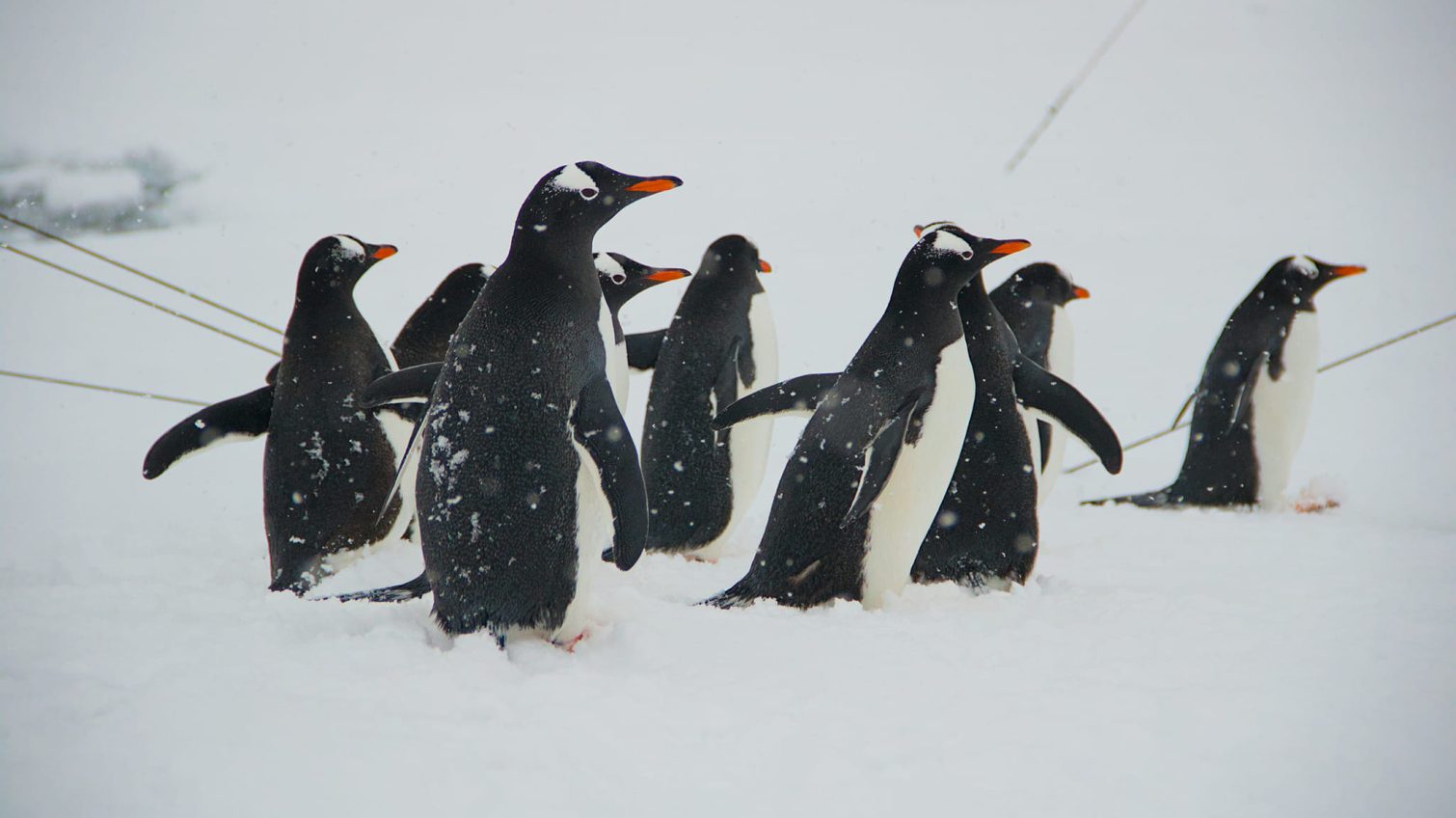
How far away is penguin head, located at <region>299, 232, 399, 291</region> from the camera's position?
8.72 feet

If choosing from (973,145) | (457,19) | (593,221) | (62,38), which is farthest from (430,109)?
(593,221)

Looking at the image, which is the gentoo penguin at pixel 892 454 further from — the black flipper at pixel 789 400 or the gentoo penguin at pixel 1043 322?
the gentoo penguin at pixel 1043 322

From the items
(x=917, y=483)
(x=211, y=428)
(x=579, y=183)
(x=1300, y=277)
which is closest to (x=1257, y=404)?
(x=1300, y=277)

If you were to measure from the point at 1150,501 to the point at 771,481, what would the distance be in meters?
1.66

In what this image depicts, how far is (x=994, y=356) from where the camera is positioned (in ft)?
8.34

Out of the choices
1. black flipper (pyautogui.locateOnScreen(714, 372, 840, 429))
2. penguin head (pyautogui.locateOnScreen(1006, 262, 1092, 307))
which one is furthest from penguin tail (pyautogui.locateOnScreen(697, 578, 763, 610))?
penguin head (pyautogui.locateOnScreen(1006, 262, 1092, 307))

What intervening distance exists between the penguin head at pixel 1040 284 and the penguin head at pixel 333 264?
1.98m

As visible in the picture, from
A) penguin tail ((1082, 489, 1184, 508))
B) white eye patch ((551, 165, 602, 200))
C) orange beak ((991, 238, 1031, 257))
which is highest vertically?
white eye patch ((551, 165, 602, 200))

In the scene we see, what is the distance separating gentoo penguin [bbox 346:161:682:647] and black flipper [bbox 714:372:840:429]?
583 millimetres

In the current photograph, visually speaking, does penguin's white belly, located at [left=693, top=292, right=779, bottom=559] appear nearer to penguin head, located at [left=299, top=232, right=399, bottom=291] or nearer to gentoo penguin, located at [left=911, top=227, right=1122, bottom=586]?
gentoo penguin, located at [left=911, top=227, right=1122, bottom=586]

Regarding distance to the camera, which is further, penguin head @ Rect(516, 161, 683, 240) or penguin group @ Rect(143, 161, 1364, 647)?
penguin head @ Rect(516, 161, 683, 240)

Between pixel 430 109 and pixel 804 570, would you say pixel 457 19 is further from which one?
pixel 804 570

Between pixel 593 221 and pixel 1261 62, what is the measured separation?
15572mm

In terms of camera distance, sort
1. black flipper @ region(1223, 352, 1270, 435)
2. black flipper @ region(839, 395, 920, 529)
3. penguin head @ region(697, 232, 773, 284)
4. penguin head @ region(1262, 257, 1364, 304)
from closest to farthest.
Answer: black flipper @ region(839, 395, 920, 529), penguin head @ region(697, 232, 773, 284), black flipper @ region(1223, 352, 1270, 435), penguin head @ region(1262, 257, 1364, 304)
